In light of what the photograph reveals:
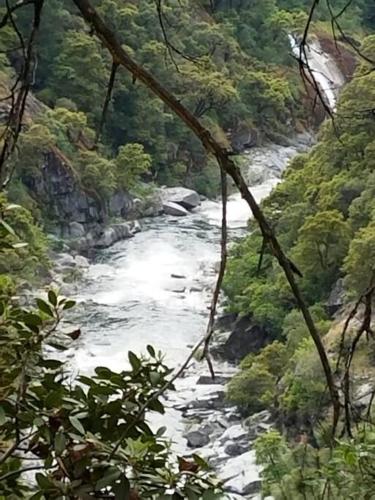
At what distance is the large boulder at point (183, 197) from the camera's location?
37.0 ft

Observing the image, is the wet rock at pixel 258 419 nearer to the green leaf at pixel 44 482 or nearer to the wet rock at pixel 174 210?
the wet rock at pixel 174 210

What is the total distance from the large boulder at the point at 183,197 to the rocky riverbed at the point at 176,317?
6cm

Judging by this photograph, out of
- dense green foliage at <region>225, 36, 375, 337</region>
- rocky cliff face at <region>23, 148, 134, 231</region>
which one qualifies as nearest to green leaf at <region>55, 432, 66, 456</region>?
dense green foliage at <region>225, 36, 375, 337</region>

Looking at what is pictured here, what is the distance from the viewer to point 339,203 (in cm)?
811

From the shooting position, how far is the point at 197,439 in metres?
5.59

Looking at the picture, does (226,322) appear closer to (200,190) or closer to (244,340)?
(244,340)

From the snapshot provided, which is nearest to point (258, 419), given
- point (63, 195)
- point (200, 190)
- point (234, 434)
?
point (234, 434)

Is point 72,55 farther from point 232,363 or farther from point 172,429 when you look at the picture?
point 172,429

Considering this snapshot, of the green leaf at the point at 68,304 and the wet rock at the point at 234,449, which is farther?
the wet rock at the point at 234,449

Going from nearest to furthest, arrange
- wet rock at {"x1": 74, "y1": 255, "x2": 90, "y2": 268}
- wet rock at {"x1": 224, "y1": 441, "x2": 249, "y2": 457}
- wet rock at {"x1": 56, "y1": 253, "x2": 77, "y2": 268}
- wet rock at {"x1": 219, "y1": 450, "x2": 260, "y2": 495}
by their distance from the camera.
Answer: wet rock at {"x1": 219, "y1": 450, "x2": 260, "y2": 495} < wet rock at {"x1": 224, "y1": 441, "x2": 249, "y2": 457} < wet rock at {"x1": 56, "y1": 253, "x2": 77, "y2": 268} < wet rock at {"x1": 74, "y1": 255, "x2": 90, "y2": 268}

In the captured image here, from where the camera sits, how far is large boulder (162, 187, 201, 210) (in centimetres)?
1129

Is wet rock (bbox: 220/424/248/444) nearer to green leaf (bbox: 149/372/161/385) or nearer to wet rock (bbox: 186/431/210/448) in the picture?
wet rock (bbox: 186/431/210/448)

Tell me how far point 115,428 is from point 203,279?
7.85m

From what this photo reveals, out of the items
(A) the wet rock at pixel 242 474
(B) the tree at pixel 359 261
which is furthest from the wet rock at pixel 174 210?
(A) the wet rock at pixel 242 474
